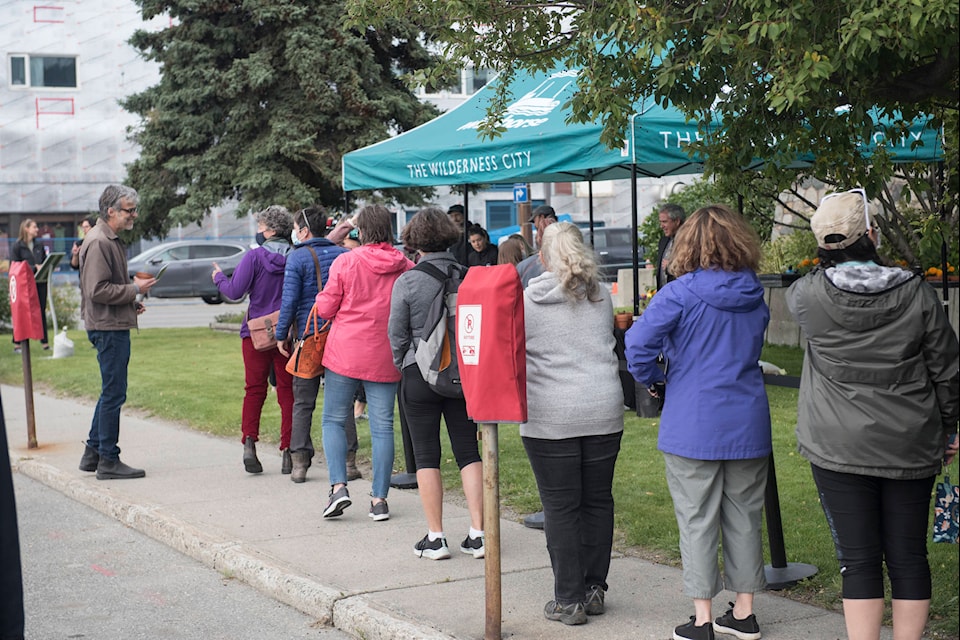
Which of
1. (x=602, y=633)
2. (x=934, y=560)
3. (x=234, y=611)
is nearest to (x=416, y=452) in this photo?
(x=234, y=611)

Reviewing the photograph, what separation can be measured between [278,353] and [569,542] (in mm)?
3966

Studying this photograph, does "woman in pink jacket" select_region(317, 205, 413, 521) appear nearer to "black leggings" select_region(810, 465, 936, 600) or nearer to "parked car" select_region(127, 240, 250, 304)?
"black leggings" select_region(810, 465, 936, 600)

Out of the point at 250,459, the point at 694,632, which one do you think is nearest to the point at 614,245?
the point at 250,459

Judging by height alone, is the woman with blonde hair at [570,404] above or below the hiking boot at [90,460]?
above

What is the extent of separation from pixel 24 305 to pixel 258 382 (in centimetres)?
303

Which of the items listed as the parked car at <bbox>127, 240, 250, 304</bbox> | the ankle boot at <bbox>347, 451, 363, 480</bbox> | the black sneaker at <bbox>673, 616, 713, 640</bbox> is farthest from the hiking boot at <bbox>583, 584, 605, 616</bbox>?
the parked car at <bbox>127, 240, 250, 304</bbox>

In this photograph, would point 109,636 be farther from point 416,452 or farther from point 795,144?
point 795,144

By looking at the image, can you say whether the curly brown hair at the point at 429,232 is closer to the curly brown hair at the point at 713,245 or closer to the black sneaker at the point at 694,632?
the curly brown hair at the point at 713,245

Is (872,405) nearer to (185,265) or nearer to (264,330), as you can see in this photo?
(264,330)

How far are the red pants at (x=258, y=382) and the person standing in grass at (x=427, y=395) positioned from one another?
245 cm

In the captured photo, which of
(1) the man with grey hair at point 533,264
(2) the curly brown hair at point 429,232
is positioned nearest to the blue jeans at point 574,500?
(2) the curly brown hair at point 429,232

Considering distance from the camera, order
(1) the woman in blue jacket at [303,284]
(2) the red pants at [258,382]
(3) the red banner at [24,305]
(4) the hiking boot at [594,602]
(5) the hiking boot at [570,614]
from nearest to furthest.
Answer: (5) the hiking boot at [570,614]
(4) the hiking boot at [594,602]
(1) the woman in blue jacket at [303,284]
(2) the red pants at [258,382]
(3) the red banner at [24,305]

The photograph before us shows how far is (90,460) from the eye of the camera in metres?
9.14

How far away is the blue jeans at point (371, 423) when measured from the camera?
7.11 meters
